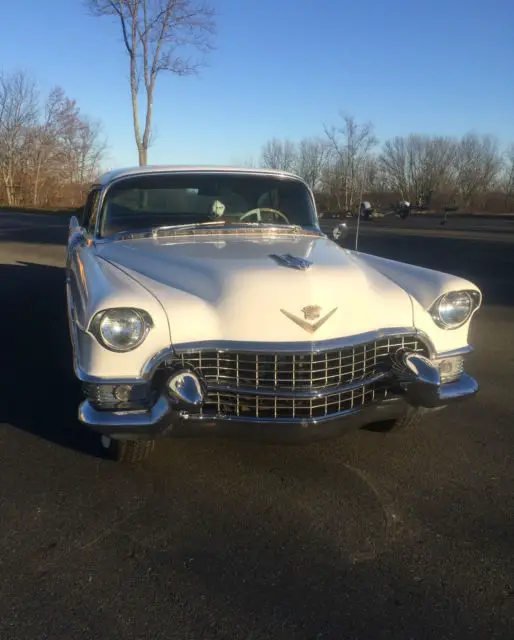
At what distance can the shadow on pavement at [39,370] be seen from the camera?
13.1 feet

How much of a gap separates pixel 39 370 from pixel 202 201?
2021 millimetres

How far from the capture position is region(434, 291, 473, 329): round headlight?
337cm

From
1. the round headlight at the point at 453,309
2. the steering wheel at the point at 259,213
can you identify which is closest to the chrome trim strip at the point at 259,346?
the round headlight at the point at 453,309

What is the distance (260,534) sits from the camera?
281cm

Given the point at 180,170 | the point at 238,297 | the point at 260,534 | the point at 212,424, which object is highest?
the point at 180,170

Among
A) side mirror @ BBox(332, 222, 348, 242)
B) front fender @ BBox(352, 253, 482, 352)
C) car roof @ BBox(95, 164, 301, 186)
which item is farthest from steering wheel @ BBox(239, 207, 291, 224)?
front fender @ BBox(352, 253, 482, 352)

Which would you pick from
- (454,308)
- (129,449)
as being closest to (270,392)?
(129,449)

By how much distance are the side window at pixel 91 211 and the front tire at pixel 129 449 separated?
1.80 meters

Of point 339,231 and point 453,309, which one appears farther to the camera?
point 339,231

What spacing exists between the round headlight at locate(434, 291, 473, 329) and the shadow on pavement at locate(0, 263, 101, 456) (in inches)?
81.7

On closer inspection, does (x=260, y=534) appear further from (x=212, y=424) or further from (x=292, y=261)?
(x=292, y=261)

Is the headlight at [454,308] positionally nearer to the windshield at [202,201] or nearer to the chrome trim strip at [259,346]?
the chrome trim strip at [259,346]

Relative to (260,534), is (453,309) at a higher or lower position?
higher

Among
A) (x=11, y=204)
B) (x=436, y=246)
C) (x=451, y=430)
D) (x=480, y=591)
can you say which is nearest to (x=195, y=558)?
(x=480, y=591)
